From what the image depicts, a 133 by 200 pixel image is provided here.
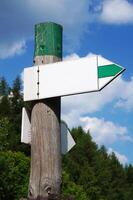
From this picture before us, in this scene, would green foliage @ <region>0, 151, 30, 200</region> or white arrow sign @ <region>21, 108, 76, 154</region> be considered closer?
white arrow sign @ <region>21, 108, 76, 154</region>

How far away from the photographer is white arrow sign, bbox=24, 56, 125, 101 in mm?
5074

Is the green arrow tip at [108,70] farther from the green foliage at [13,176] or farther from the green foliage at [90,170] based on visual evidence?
the green foliage at [90,170]

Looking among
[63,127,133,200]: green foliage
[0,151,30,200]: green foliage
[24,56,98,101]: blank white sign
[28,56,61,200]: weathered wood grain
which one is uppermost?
[63,127,133,200]: green foliage

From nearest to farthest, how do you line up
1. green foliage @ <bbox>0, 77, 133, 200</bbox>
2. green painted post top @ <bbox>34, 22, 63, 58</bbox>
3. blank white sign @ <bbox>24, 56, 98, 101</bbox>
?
blank white sign @ <bbox>24, 56, 98, 101</bbox>
green painted post top @ <bbox>34, 22, 63, 58</bbox>
green foliage @ <bbox>0, 77, 133, 200</bbox>

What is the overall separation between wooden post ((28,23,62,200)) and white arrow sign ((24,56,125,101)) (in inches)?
3.4

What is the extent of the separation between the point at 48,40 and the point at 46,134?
82 centimetres

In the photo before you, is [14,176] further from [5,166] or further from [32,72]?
[32,72]

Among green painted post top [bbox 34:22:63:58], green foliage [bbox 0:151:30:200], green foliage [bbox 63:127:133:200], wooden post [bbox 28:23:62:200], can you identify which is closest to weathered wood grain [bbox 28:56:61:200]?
wooden post [bbox 28:23:62:200]

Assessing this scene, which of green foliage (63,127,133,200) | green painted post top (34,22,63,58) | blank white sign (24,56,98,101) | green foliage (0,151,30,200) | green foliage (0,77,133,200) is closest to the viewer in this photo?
blank white sign (24,56,98,101)

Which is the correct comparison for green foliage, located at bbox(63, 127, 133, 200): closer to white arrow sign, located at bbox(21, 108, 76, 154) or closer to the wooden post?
white arrow sign, located at bbox(21, 108, 76, 154)

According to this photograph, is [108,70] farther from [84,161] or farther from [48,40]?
[84,161]

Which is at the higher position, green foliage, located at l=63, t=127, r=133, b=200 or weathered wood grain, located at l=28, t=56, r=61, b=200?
green foliage, located at l=63, t=127, r=133, b=200

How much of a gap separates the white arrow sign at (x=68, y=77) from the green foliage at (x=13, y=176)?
29716mm

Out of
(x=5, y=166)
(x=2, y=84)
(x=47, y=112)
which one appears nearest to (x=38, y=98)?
(x=47, y=112)
